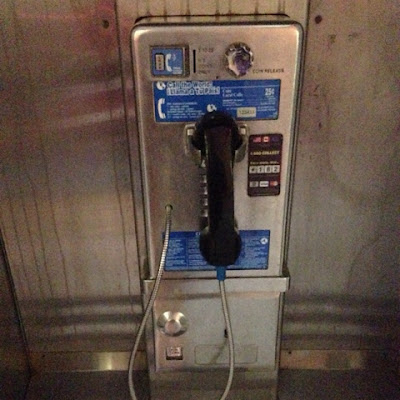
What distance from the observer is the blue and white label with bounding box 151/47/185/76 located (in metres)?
0.83

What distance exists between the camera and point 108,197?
1224 millimetres

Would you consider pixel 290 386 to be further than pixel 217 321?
Yes

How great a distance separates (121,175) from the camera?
120 centimetres

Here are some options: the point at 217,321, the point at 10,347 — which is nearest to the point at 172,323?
the point at 217,321

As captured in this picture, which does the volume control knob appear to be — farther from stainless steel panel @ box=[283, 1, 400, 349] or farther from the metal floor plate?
the metal floor plate

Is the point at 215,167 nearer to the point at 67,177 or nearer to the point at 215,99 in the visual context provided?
the point at 215,99

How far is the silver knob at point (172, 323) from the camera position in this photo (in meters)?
1.08

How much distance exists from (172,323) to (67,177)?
373mm

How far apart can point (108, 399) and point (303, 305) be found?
0.50m

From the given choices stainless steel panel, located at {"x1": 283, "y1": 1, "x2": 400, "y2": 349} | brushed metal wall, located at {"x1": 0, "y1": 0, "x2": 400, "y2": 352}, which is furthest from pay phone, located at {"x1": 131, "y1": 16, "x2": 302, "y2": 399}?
stainless steel panel, located at {"x1": 283, "y1": 1, "x2": 400, "y2": 349}

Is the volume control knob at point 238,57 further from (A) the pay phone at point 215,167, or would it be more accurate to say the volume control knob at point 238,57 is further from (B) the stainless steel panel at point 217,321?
(B) the stainless steel panel at point 217,321

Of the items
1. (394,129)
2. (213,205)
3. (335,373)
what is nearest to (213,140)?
(213,205)

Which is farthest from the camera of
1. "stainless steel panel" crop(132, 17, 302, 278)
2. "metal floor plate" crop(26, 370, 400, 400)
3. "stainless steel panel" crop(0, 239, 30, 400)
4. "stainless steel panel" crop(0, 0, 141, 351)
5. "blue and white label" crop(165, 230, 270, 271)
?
"metal floor plate" crop(26, 370, 400, 400)

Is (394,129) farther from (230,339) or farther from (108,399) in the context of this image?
(108,399)
